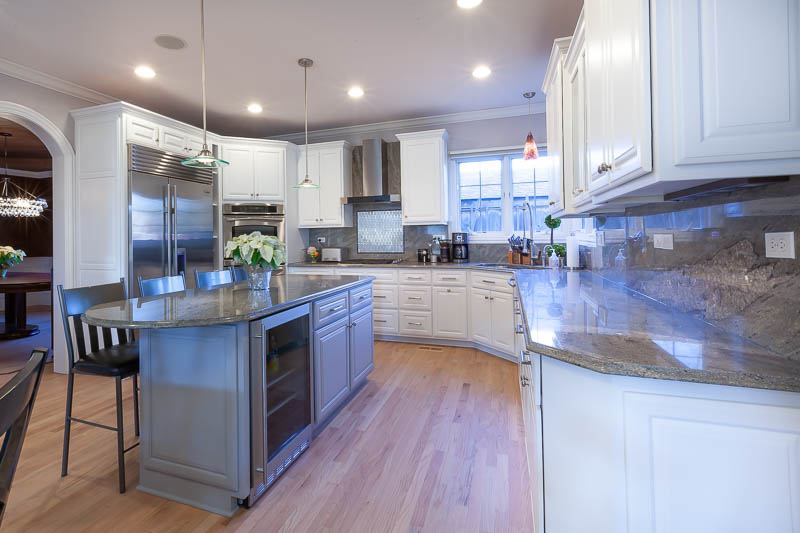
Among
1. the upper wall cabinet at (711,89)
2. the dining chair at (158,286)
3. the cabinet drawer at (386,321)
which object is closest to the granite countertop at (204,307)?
the dining chair at (158,286)

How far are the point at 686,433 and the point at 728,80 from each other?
2.67 ft

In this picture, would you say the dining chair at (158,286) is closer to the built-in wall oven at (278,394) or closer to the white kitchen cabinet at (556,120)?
the built-in wall oven at (278,394)

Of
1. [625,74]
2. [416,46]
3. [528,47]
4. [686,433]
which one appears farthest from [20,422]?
[528,47]

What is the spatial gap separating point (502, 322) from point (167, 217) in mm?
3457

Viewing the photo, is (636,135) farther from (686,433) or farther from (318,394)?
(318,394)

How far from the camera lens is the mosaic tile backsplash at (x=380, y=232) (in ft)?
→ 16.5

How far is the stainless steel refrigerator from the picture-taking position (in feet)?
11.5

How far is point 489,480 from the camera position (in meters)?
1.88

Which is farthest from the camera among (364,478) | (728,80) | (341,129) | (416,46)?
(341,129)

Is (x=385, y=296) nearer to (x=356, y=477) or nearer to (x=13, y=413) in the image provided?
(x=356, y=477)

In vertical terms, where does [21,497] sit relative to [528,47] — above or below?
below

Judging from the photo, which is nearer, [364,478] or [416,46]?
[364,478]

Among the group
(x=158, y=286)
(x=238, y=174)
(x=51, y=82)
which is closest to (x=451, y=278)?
(x=158, y=286)

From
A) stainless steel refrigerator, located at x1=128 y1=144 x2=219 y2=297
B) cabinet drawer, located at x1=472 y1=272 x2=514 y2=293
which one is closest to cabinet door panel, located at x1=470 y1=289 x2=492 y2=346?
cabinet drawer, located at x1=472 y1=272 x2=514 y2=293
